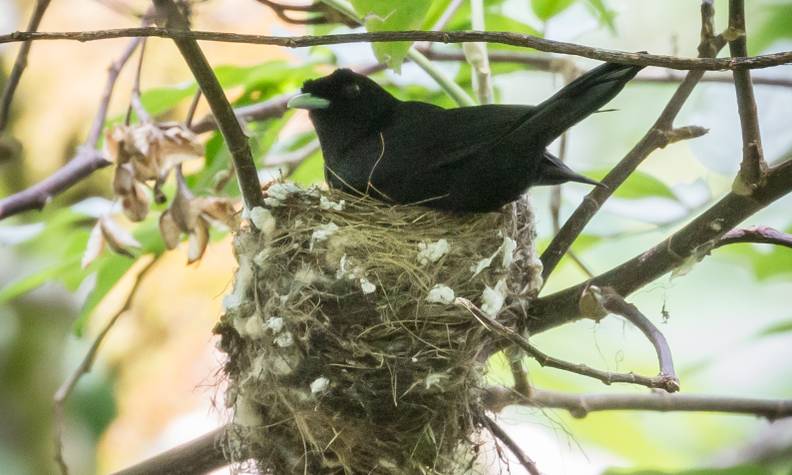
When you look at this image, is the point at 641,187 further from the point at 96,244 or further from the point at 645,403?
the point at 96,244

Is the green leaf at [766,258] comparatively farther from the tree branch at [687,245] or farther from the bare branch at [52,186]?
the bare branch at [52,186]

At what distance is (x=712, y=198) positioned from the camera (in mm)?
2979

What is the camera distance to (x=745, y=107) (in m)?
1.88

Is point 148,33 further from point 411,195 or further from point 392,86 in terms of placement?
point 392,86

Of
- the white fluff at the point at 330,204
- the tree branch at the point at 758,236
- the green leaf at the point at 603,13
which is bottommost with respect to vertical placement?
the tree branch at the point at 758,236

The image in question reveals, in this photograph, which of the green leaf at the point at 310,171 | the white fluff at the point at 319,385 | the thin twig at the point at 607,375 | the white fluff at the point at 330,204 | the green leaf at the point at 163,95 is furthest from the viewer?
the green leaf at the point at 310,171

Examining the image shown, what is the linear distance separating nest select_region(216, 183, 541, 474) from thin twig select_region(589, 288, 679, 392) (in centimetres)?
33

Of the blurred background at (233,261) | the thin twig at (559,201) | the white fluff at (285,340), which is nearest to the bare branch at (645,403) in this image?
the blurred background at (233,261)

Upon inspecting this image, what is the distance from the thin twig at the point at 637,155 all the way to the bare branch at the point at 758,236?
1.11 ft

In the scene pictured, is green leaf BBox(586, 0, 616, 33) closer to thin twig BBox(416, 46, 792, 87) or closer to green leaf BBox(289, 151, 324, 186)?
thin twig BBox(416, 46, 792, 87)

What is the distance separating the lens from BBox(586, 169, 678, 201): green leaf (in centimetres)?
297

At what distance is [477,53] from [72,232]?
1.63 m

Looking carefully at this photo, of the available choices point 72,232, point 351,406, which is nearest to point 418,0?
point 351,406

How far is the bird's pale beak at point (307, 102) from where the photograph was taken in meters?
3.01
